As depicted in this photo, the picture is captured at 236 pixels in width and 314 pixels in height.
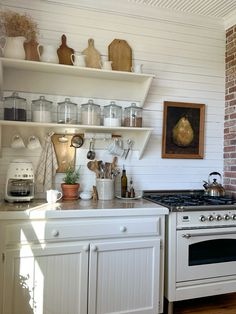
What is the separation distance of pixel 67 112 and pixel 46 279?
4.28ft

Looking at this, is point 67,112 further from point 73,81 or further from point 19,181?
point 19,181

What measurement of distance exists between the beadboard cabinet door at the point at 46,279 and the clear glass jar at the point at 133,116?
1103 mm

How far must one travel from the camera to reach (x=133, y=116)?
95.6 inches

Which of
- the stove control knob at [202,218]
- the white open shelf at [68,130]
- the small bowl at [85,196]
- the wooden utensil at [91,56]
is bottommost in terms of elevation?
the stove control knob at [202,218]

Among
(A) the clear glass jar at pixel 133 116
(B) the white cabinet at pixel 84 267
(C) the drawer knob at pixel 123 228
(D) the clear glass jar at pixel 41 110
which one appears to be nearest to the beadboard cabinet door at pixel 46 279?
(B) the white cabinet at pixel 84 267

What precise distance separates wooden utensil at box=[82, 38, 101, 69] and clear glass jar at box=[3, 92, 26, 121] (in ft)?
2.15

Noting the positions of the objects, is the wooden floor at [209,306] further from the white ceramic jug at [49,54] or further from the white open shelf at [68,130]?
the white ceramic jug at [49,54]

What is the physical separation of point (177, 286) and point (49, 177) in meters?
1.32

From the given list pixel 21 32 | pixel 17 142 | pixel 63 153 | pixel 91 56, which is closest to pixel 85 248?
pixel 63 153

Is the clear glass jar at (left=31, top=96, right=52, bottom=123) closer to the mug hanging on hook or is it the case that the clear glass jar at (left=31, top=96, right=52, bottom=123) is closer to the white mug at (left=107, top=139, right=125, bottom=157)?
the mug hanging on hook

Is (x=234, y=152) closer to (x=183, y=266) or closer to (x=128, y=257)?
(x=183, y=266)

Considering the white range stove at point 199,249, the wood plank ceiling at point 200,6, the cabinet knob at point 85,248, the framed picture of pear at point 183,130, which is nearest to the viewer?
the cabinet knob at point 85,248

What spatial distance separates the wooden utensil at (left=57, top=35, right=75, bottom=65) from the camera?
7.80ft

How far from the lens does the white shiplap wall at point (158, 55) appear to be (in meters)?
2.42
